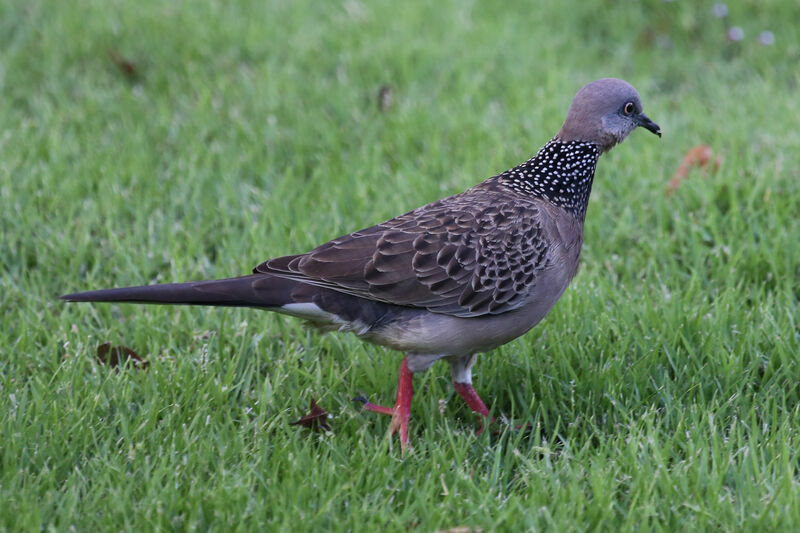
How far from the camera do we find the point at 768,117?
6125 mm

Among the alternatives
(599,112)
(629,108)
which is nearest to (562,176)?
(599,112)

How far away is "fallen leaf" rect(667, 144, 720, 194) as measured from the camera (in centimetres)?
550

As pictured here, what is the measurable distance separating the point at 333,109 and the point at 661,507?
12.8 feet

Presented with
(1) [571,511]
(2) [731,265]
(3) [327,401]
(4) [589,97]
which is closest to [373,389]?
(3) [327,401]

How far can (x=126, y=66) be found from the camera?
6.77m

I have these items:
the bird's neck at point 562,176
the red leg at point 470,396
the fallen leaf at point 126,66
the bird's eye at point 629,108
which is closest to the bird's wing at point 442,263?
the bird's neck at point 562,176

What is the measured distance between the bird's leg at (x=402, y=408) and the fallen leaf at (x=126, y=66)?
3.86 metres

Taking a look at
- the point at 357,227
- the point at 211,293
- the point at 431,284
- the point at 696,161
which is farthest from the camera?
the point at 696,161

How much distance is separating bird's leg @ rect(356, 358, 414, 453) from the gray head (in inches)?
46.8

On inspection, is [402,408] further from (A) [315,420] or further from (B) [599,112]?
(B) [599,112]

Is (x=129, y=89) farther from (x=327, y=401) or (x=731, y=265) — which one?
(x=731, y=265)

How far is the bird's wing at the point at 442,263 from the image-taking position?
3652mm

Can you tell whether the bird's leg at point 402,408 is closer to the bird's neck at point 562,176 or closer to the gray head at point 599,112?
the bird's neck at point 562,176

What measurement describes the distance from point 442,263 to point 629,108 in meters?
1.10
